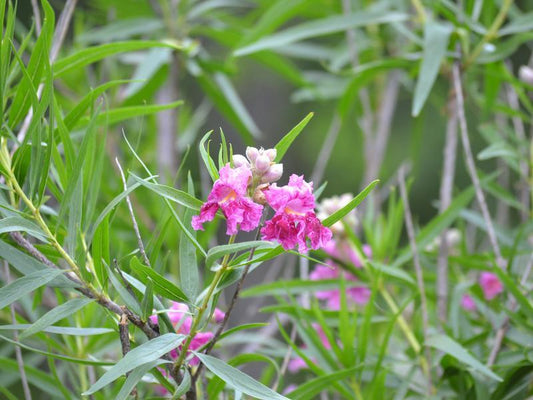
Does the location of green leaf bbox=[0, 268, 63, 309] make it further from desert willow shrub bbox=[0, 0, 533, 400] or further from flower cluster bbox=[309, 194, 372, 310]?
flower cluster bbox=[309, 194, 372, 310]

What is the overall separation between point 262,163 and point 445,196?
0.63m

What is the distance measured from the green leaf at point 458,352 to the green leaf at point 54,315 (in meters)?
0.44

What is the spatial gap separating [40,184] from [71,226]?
0.15 ft

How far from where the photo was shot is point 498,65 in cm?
125

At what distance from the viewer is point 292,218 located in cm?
58

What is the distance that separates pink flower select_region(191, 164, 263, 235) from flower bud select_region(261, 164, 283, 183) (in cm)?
4

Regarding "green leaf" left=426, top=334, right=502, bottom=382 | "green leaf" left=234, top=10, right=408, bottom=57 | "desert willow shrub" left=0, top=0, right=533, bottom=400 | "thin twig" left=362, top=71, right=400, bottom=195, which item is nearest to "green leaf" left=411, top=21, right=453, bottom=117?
"desert willow shrub" left=0, top=0, right=533, bottom=400

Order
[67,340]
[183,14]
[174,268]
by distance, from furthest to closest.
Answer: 1. [183,14]
2. [174,268]
3. [67,340]

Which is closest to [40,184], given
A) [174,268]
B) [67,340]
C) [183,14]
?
[67,340]

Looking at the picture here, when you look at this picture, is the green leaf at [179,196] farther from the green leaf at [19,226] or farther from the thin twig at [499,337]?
the thin twig at [499,337]

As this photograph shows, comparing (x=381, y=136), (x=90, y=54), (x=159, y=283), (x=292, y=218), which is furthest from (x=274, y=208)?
(x=381, y=136)

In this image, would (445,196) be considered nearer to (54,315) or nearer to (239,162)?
(239,162)

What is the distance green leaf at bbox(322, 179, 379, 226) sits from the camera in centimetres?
55

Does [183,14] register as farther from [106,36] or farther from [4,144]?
[4,144]
